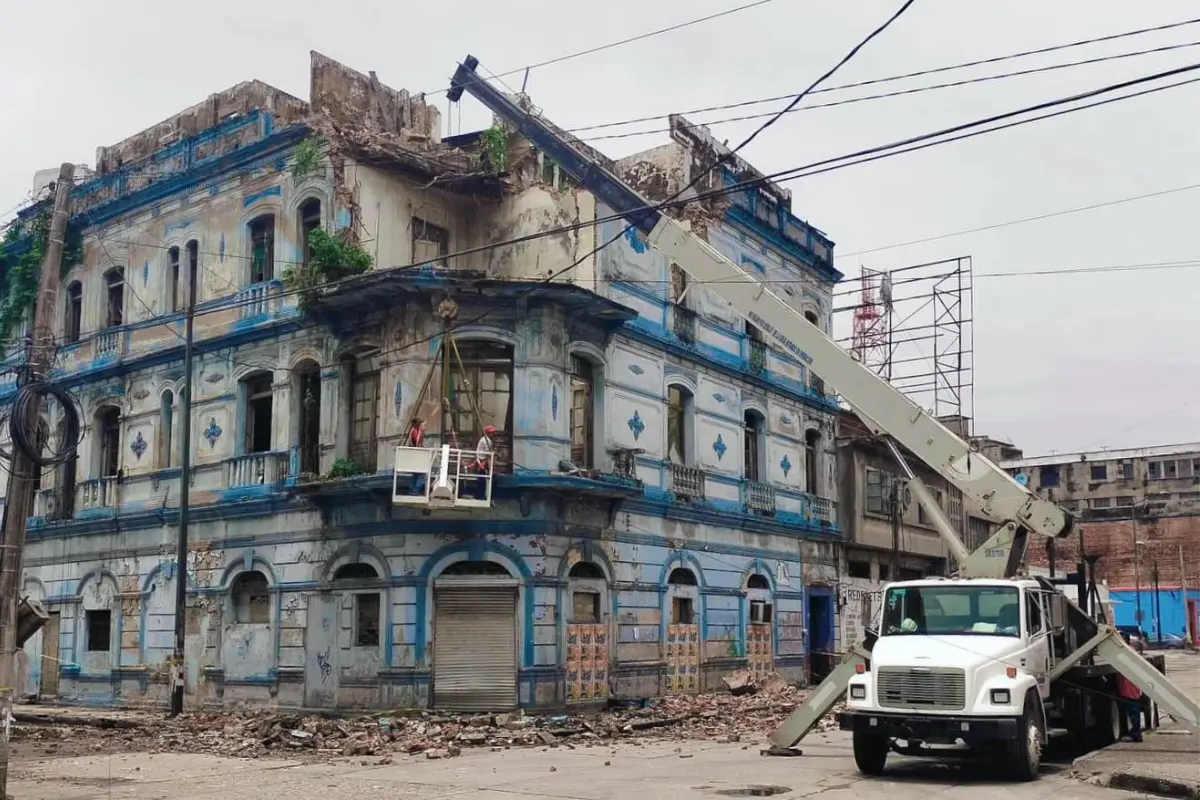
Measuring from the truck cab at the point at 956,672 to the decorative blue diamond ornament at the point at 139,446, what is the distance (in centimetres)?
1918

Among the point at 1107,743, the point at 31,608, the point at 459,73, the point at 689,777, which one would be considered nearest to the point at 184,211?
the point at 459,73

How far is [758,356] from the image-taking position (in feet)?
102

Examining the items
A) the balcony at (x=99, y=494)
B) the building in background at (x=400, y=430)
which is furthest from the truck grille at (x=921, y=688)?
the balcony at (x=99, y=494)

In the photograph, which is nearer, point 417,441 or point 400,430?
point 417,441

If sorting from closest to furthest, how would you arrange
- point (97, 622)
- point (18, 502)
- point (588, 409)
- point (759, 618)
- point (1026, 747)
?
point (18, 502) < point (1026, 747) < point (588, 409) < point (97, 622) < point (759, 618)

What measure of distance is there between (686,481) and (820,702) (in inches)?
438

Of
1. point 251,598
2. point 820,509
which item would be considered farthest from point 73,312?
point 820,509

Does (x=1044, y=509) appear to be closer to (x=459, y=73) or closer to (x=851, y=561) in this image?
(x=459, y=73)

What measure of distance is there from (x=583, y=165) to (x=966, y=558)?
382 inches

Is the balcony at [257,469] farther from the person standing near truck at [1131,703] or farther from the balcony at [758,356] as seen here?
the person standing near truck at [1131,703]

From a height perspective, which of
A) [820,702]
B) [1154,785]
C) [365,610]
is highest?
[365,610]

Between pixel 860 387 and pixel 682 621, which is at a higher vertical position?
pixel 860 387

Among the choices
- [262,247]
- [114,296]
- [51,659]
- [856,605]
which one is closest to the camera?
[262,247]

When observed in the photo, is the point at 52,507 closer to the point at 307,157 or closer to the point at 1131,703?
the point at 307,157
